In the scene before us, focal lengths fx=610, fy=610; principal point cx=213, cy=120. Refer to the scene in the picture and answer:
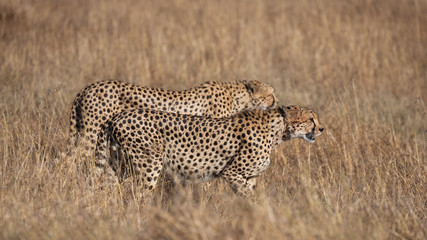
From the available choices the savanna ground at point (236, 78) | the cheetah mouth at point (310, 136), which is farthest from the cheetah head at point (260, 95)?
the cheetah mouth at point (310, 136)

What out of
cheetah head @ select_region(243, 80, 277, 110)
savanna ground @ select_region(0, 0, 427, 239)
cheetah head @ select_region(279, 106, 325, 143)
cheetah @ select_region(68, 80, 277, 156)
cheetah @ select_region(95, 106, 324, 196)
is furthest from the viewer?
cheetah head @ select_region(243, 80, 277, 110)

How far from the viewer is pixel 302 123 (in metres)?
4.93

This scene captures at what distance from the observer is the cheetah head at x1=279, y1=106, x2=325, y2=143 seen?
4.93m

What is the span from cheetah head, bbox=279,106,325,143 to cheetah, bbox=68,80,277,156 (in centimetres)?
98

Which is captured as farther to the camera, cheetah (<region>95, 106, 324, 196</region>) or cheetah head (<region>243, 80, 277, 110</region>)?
cheetah head (<region>243, 80, 277, 110</region>)

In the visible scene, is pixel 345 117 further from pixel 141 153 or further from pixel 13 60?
pixel 13 60

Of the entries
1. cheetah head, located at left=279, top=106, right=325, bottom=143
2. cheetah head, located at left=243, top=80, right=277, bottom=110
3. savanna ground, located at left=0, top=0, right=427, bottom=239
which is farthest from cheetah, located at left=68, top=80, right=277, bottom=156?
cheetah head, located at left=279, top=106, right=325, bottom=143

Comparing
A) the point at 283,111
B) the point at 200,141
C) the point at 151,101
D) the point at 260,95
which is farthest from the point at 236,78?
the point at 200,141

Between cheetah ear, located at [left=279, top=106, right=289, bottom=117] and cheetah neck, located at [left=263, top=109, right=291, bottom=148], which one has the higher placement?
cheetah ear, located at [left=279, top=106, right=289, bottom=117]

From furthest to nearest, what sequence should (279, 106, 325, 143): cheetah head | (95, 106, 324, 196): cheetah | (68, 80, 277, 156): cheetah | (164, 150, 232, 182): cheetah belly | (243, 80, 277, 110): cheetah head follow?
1. (243, 80, 277, 110): cheetah head
2. (68, 80, 277, 156): cheetah
3. (279, 106, 325, 143): cheetah head
4. (164, 150, 232, 182): cheetah belly
5. (95, 106, 324, 196): cheetah

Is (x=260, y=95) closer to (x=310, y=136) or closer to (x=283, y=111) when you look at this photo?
(x=283, y=111)

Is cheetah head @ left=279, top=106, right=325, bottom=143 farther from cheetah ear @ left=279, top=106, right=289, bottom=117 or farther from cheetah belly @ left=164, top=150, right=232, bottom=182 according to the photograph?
cheetah belly @ left=164, top=150, right=232, bottom=182

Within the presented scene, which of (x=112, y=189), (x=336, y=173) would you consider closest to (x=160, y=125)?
(x=112, y=189)

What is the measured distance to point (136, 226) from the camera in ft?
12.9
